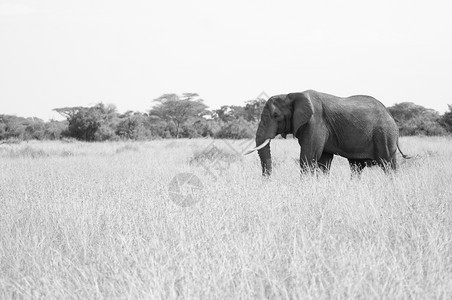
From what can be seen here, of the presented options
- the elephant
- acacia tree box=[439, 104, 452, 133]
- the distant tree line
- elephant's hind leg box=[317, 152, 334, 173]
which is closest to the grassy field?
the elephant

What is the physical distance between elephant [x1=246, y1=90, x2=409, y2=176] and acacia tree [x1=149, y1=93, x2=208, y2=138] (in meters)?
33.2

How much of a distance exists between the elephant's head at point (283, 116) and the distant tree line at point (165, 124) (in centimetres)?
1541

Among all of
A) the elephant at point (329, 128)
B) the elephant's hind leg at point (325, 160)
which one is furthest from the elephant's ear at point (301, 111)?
the elephant's hind leg at point (325, 160)

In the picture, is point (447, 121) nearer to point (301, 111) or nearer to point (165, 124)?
point (165, 124)

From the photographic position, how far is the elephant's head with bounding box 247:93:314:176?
296 inches

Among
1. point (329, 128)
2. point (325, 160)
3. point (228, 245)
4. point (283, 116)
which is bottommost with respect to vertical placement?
point (228, 245)

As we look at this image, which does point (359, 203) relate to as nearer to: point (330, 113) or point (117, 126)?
point (330, 113)

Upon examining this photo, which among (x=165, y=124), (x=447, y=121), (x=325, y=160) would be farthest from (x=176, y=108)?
(x=325, y=160)

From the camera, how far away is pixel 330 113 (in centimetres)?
794

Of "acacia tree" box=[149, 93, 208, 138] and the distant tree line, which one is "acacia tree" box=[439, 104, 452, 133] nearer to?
the distant tree line

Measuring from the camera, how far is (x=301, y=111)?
7.53 metres

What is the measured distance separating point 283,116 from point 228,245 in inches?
184

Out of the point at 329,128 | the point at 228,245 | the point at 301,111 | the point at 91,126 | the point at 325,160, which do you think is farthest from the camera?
the point at 91,126

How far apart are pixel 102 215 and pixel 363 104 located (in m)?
5.30
